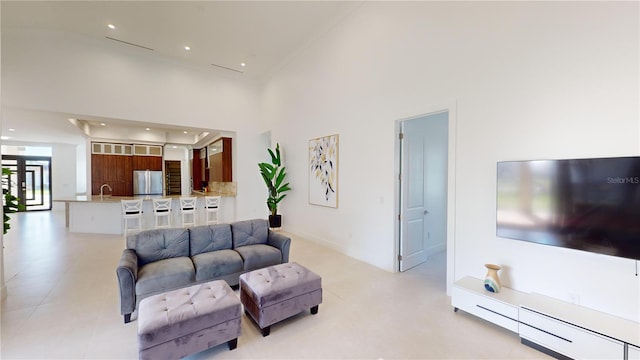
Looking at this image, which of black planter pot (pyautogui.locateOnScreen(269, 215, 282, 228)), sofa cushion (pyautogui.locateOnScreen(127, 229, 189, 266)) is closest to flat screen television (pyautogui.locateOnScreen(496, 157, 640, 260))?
sofa cushion (pyautogui.locateOnScreen(127, 229, 189, 266))

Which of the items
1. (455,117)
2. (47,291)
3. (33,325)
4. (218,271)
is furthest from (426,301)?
(47,291)

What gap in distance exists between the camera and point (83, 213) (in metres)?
6.46

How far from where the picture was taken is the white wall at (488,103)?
2.11 meters

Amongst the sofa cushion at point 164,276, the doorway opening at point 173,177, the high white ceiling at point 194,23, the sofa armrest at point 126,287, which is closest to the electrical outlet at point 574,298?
the sofa cushion at point 164,276

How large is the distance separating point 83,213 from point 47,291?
164 inches

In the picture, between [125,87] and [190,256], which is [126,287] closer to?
[190,256]

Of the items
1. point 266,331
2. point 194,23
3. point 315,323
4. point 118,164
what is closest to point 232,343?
point 266,331

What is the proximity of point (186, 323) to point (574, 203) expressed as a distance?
3.39 m

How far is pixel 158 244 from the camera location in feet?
10.5

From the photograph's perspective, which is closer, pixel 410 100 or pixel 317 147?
pixel 410 100

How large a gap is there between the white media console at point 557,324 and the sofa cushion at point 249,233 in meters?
2.74

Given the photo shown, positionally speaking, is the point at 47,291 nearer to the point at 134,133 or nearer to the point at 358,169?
the point at 358,169

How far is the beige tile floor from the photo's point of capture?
7.11 ft

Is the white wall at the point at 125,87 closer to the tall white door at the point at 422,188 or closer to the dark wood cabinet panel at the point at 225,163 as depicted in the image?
the dark wood cabinet panel at the point at 225,163
